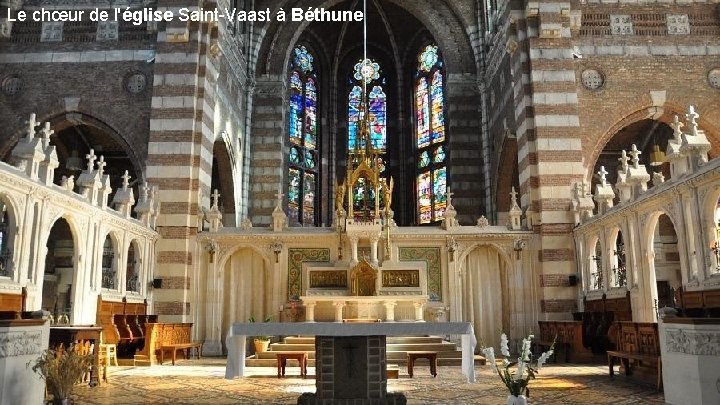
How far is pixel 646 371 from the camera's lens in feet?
35.9

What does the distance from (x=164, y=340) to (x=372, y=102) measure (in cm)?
2040

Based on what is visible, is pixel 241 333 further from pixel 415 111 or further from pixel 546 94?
pixel 415 111

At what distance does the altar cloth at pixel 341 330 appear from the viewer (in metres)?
7.43

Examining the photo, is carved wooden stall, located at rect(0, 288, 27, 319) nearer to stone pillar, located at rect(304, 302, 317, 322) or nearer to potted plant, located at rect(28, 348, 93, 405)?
potted plant, located at rect(28, 348, 93, 405)

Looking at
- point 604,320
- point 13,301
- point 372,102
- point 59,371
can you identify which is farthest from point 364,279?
point 372,102

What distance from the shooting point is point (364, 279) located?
17.0 metres

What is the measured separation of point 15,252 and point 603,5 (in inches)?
688

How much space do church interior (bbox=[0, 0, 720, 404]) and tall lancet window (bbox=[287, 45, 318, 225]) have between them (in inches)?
65.6

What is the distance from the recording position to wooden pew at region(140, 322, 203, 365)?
14266 millimetres

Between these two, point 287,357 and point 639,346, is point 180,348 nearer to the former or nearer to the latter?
point 287,357

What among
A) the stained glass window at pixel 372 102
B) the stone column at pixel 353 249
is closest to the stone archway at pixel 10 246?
the stone column at pixel 353 249

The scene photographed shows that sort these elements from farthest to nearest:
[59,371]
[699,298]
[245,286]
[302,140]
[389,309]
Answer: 1. [302,140]
2. [245,286]
3. [389,309]
4. [699,298]
5. [59,371]

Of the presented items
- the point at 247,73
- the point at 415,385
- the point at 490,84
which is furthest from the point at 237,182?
the point at 415,385

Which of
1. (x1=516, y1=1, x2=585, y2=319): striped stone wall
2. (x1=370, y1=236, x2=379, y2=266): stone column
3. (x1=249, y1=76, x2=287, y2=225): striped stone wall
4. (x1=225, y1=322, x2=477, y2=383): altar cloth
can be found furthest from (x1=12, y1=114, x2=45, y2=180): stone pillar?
(x1=249, y1=76, x2=287, y2=225): striped stone wall
